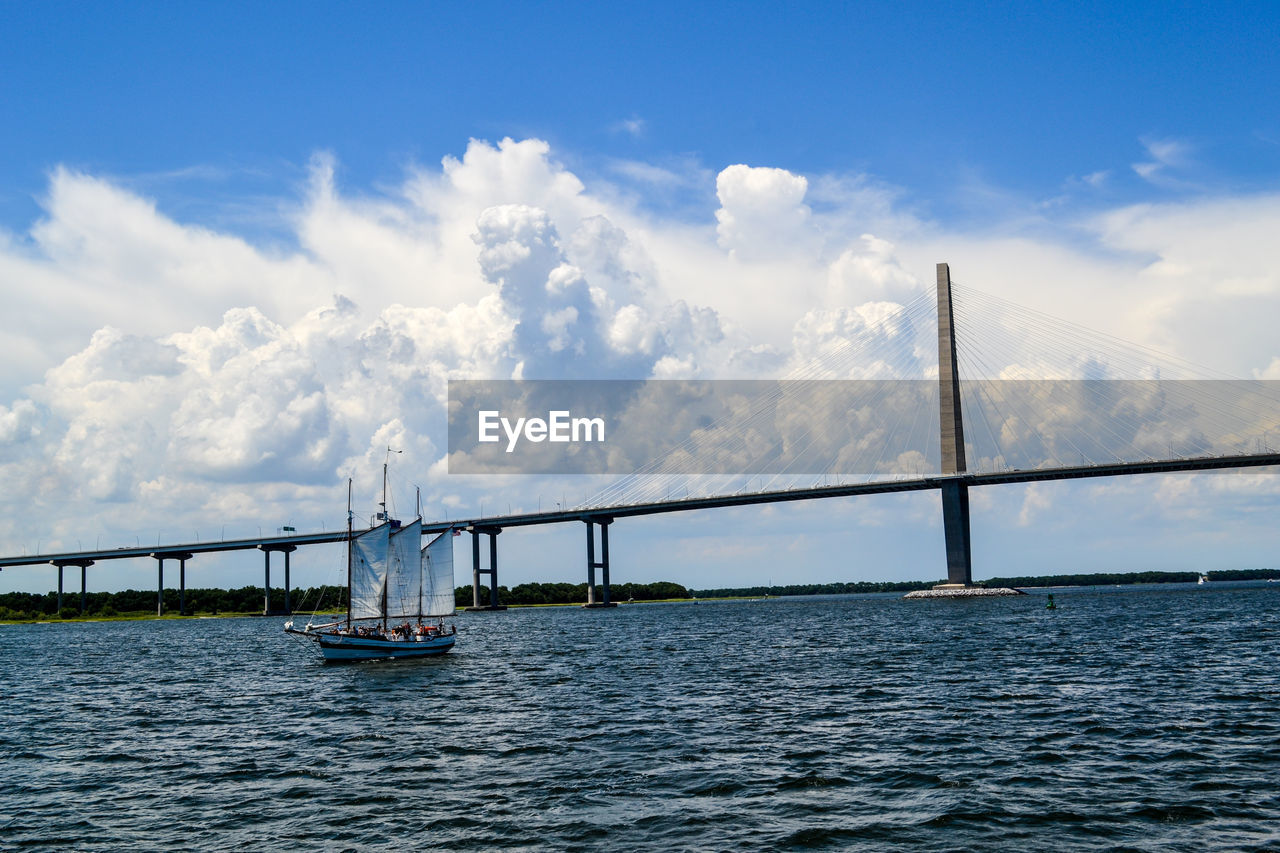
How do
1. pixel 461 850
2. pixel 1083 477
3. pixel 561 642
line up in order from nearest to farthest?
pixel 461 850 < pixel 561 642 < pixel 1083 477

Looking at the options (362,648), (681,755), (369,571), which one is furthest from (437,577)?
(681,755)

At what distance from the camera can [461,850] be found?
19375 mm

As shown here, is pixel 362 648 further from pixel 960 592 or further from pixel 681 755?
pixel 960 592

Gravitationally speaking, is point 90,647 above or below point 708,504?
below

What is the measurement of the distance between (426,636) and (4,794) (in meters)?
41.8

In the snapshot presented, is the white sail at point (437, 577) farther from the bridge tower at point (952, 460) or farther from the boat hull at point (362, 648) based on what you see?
the bridge tower at point (952, 460)

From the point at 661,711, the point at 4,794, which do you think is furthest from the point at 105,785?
the point at 661,711

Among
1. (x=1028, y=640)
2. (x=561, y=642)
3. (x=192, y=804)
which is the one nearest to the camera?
(x=192, y=804)

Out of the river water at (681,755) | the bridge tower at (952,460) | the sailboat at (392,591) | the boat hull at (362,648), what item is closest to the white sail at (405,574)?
the sailboat at (392,591)

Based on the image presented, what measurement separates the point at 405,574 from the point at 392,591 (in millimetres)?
1559

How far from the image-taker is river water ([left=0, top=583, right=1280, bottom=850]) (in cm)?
2031

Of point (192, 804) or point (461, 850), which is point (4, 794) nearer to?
point (192, 804)

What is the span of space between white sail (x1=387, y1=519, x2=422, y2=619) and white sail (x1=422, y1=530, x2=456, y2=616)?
0.53 metres

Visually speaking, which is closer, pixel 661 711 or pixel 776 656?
pixel 661 711
